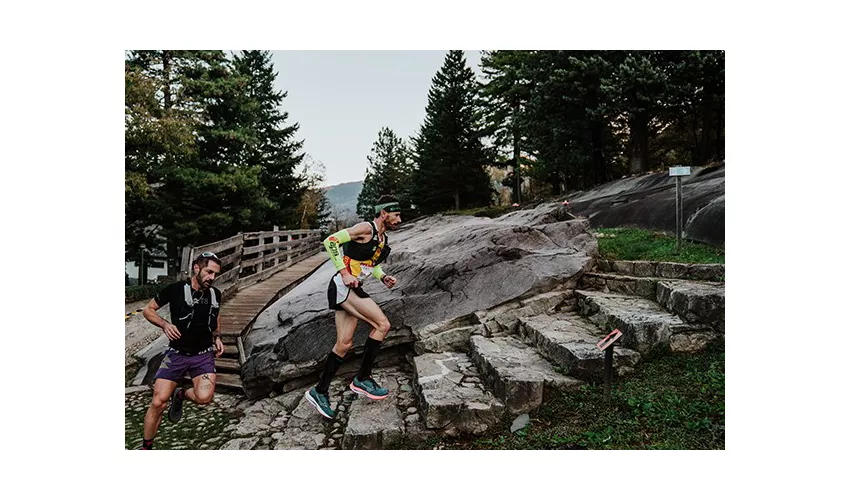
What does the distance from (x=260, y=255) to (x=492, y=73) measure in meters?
4.40

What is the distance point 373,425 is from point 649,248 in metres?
3.41

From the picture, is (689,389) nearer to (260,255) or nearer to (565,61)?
(565,61)

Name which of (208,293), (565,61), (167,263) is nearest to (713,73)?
(565,61)

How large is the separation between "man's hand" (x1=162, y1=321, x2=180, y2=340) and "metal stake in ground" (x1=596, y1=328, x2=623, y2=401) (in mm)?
2953

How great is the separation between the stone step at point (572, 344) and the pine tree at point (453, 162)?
88.3 inches

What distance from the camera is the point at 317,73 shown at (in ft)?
11.6

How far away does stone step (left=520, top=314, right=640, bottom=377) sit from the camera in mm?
2801

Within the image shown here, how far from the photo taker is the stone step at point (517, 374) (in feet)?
8.74

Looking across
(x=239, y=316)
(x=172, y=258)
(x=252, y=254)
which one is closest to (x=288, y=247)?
(x=252, y=254)

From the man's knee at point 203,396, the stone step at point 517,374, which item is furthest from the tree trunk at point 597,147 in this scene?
the man's knee at point 203,396

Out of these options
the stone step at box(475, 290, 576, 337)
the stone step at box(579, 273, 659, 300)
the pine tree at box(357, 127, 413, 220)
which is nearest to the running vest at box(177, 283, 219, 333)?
the pine tree at box(357, 127, 413, 220)

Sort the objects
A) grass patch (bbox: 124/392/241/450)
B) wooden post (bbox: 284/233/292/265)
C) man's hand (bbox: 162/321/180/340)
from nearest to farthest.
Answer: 1. man's hand (bbox: 162/321/180/340)
2. grass patch (bbox: 124/392/241/450)
3. wooden post (bbox: 284/233/292/265)

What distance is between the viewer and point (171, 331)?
2.73 m

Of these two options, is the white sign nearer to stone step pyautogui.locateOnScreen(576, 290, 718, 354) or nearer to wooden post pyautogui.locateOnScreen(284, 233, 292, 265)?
stone step pyautogui.locateOnScreen(576, 290, 718, 354)
